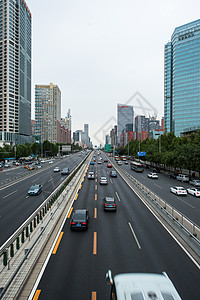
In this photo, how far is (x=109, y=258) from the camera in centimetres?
1084

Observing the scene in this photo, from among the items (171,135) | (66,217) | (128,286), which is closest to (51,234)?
(66,217)

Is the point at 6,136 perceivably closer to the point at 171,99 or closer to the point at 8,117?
the point at 8,117

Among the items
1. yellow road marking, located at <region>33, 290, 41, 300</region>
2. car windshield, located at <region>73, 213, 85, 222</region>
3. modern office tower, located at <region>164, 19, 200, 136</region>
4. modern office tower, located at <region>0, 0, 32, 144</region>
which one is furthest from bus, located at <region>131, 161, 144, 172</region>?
modern office tower, located at <region>0, 0, 32, 144</region>

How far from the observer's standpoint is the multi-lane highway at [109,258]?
8383mm

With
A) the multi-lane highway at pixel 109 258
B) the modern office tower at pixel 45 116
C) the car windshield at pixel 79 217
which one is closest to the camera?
the multi-lane highway at pixel 109 258

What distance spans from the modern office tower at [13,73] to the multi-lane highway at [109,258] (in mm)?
130437

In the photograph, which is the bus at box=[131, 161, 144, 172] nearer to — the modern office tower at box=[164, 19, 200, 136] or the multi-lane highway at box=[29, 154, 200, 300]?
the multi-lane highway at box=[29, 154, 200, 300]

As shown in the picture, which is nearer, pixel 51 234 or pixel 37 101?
pixel 51 234

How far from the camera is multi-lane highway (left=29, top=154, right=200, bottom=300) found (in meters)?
8.38

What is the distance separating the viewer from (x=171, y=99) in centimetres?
13512

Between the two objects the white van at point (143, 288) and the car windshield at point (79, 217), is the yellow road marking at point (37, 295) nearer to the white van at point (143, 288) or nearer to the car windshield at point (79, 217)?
the white van at point (143, 288)

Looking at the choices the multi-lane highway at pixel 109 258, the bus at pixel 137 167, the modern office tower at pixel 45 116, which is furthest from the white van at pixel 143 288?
the modern office tower at pixel 45 116

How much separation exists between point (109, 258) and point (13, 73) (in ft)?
533

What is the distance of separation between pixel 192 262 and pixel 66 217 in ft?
38.0
